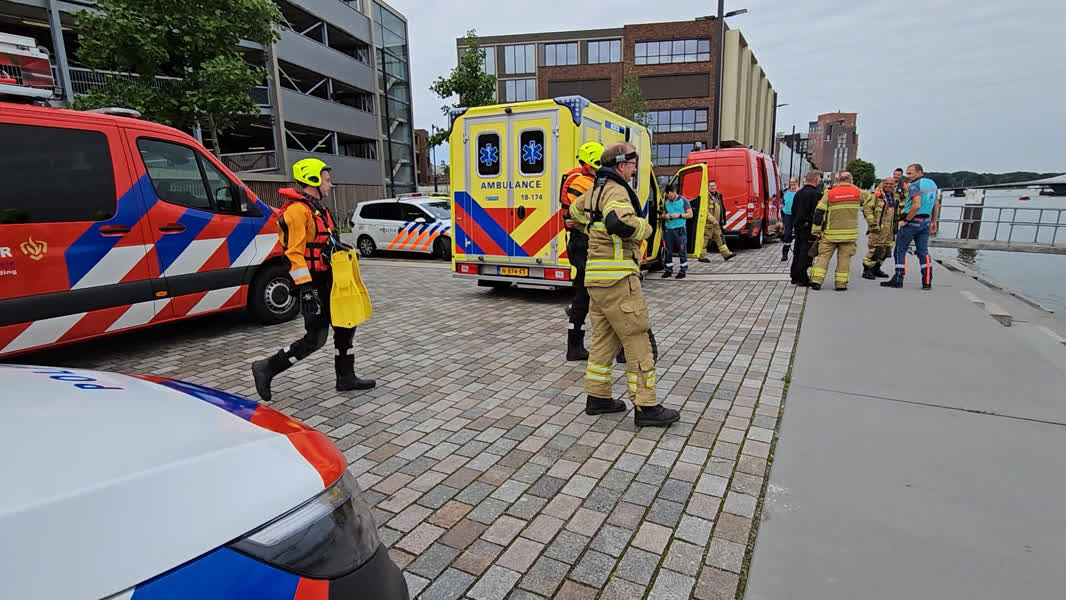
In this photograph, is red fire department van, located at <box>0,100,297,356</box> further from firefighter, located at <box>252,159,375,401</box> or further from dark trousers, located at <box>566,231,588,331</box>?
dark trousers, located at <box>566,231,588,331</box>

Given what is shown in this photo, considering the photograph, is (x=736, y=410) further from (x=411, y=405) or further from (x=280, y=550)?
(x=280, y=550)

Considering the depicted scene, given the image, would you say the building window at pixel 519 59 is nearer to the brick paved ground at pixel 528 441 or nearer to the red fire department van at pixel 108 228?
the brick paved ground at pixel 528 441

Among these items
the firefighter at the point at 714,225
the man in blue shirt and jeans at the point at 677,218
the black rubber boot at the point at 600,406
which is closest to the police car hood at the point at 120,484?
the black rubber boot at the point at 600,406

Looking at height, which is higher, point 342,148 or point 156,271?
point 342,148

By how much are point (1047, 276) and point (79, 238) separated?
19.1 m

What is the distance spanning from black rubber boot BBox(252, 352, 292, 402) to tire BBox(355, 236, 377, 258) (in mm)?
11291

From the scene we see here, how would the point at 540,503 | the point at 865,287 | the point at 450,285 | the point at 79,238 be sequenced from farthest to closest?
the point at 450,285 → the point at 865,287 → the point at 79,238 → the point at 540,503

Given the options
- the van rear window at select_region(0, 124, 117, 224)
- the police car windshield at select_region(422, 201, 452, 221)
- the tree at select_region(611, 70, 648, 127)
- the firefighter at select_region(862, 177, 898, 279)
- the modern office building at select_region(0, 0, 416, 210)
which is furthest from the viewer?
the tree at select_region(611, 70, 648, 127)

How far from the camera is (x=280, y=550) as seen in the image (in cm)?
117

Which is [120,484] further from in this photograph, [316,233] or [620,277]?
[316,233]

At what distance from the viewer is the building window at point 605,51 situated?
52688mm

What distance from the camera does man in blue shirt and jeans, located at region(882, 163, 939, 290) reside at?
7.98 m

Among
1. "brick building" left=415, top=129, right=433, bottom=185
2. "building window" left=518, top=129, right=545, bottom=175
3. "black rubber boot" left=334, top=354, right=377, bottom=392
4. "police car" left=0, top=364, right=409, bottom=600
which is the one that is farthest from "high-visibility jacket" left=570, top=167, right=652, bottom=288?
"brick building" left=415, top=129, right=433, bottom=185

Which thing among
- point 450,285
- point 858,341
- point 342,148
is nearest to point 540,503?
point 858,341
